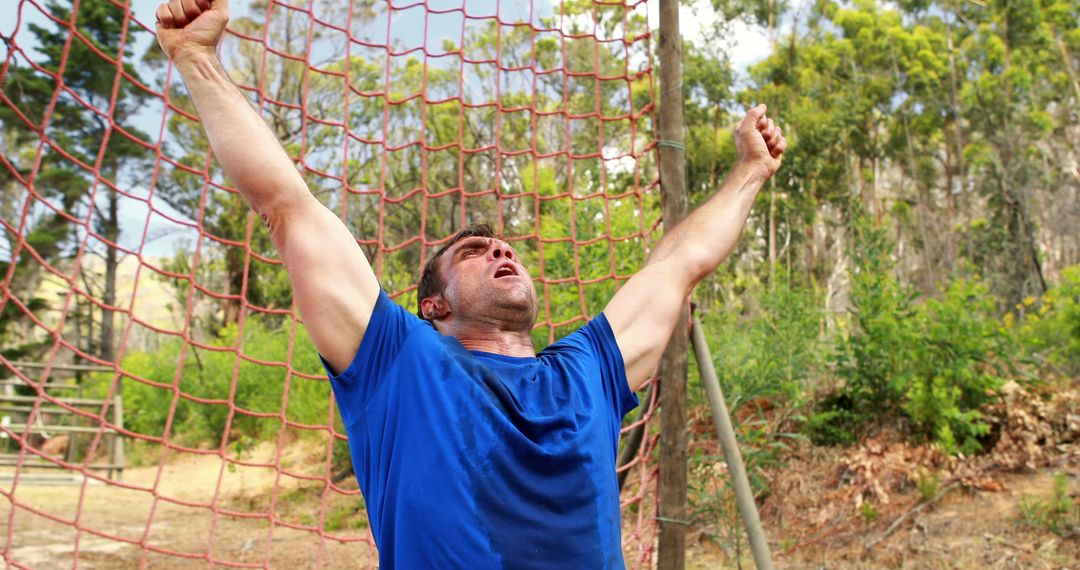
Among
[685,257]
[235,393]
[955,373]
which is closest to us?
[685,257]

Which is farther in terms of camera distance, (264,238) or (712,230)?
(264,238)

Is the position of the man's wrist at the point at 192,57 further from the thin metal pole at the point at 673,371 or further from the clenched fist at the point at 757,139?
the thin metal pole at the point at 673,371

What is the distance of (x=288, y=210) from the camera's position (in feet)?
4.39

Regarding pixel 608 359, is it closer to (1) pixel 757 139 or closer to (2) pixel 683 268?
(2) pixel 683 268

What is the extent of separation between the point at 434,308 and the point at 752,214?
45.9 feet

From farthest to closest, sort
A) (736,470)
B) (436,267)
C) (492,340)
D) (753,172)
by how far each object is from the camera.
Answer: (736,470)
(753,172)
(436,267)
(492,340)

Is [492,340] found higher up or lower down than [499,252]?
lower down

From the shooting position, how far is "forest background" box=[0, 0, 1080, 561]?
4180mm

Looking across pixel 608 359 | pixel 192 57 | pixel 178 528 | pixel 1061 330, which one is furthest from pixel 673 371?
pixel 178 528

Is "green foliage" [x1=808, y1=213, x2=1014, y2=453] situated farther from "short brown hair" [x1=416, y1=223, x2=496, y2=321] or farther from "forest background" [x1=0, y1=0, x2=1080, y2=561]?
"short brown hair" [x1=416, y1=223, x2=496, y2=321]

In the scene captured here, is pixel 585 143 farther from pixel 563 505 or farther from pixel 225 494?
pixel 563 505

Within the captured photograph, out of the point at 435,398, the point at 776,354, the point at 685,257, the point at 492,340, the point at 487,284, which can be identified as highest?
the point at 776,354

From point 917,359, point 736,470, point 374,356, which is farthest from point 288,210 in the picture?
point 917,359

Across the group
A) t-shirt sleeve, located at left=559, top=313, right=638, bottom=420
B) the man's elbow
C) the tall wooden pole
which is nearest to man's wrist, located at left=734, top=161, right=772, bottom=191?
the man's elbow
